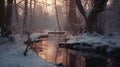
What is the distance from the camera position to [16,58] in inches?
603

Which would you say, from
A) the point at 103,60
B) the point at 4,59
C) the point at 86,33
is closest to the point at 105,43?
the point at 103,60

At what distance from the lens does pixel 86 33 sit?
28.7m

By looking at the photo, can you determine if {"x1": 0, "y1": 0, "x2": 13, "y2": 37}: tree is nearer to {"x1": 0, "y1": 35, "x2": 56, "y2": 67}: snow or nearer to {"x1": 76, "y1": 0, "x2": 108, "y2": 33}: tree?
{"x1": 0, "y1": 35, "x2": 56, "y2": 67}: snow

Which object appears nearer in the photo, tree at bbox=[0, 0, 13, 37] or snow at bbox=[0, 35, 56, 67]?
snow at bbox=[0, 35, 56, 67]

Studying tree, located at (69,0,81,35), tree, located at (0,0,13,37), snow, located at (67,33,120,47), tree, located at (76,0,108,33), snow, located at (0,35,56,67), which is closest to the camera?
snow, located at (0,35,56,67)

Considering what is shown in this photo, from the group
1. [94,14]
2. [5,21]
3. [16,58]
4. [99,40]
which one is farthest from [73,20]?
[16,58]

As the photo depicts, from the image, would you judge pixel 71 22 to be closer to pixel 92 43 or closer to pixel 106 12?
pixel 106 12

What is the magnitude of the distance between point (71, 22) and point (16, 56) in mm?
19081

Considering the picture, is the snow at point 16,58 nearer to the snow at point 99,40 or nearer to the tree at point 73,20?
the snow at point 99,40

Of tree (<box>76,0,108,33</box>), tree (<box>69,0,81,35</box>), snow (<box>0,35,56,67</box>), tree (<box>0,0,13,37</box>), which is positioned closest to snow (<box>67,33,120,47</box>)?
tree (<box>76,0,108,33</box>)

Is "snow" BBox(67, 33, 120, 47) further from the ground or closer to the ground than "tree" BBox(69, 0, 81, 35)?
closer to the ground

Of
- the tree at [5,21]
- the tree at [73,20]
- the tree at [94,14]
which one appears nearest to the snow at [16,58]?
the tree at [5,21]

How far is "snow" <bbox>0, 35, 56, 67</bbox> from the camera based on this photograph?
46.0ft

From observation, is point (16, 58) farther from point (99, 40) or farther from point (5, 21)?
point (99, 40)
